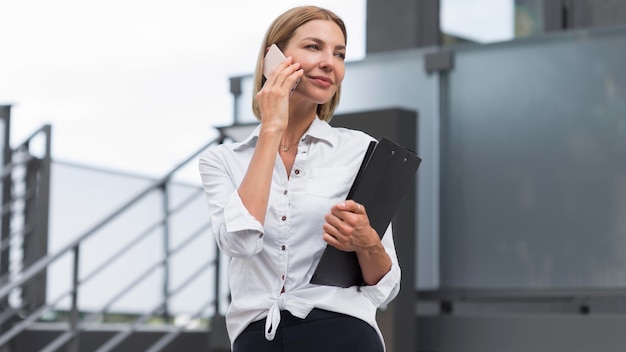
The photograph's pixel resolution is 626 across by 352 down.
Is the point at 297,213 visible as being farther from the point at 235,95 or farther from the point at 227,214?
the point at 235,95

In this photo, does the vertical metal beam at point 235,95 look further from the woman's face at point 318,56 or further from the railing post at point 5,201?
the woman's face at point 318,56

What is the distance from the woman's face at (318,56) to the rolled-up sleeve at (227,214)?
0.21 m

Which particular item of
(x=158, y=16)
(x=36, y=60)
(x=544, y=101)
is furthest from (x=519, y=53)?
(x=36, y=60)

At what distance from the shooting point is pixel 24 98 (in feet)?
36.1

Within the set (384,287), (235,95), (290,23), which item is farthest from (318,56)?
(235,95)

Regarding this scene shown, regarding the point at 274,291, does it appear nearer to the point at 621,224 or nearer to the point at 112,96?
the point at 621,224

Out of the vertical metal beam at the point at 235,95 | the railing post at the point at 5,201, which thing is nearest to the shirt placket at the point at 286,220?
the vertical metal beam at the point at 235,95

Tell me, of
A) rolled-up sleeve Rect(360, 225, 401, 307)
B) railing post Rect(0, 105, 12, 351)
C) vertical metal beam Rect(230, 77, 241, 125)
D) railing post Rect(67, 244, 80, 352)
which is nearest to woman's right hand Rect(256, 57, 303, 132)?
rolled-up sleeve Rect(360, 225, 401, 307)

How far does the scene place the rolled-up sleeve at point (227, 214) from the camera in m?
1.96

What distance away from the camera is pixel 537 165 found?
16.7 ft

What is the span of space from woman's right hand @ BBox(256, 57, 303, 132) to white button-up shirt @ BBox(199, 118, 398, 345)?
99 mm

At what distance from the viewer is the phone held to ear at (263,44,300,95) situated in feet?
6.99

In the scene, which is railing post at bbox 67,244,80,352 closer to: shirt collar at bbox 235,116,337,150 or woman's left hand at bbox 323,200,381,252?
shirt collar at bbox 235,116,337,150

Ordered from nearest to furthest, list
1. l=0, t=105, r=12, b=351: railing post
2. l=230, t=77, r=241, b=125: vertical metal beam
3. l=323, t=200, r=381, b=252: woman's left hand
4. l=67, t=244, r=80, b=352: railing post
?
l=323, t=200, r=381, b=252: woman's left hand < l=67, t=244, r=80, b=352: railing post < l=0, t=105, r=12, b=351: railing post < l=230, t=77, r=241, b=125: vertical metal beam
